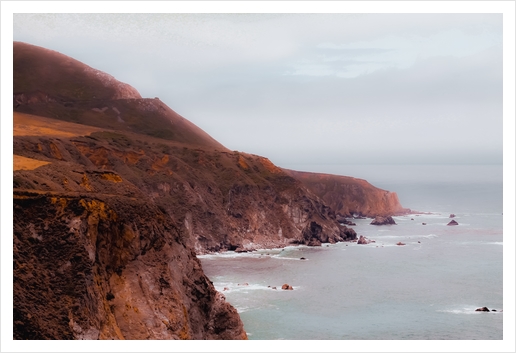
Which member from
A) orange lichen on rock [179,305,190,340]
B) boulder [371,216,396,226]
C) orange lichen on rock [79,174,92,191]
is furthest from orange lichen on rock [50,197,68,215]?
boulder [371,216,396,226]

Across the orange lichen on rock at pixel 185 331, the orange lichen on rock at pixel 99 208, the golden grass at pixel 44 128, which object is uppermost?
the golden grass at pixel 44 128

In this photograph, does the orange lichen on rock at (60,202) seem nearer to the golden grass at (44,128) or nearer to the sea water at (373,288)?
the sea water at (373,288)

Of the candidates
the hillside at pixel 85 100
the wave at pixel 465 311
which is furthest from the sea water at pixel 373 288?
the hillside at pixel 85 100

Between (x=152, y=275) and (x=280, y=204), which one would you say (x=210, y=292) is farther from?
(x=280, y=204)

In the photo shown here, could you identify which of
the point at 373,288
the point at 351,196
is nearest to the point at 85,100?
the point at 351,196

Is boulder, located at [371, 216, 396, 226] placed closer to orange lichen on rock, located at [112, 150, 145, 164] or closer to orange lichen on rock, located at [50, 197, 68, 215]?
orange lichen on rock, located at [112, 150, 145, 164]

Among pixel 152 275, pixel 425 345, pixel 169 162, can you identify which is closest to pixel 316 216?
pixel 169 162

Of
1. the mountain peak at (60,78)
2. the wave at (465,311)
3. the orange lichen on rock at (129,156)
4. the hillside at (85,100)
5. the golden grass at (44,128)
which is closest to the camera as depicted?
the wave at (465,311)
